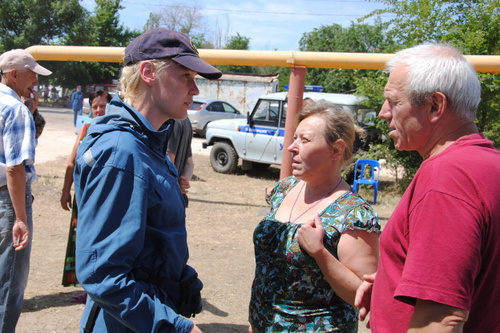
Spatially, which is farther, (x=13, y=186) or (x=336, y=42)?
(x=336, y=42)

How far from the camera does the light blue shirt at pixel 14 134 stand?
307 cm

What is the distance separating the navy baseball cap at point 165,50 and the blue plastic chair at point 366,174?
26.9ft

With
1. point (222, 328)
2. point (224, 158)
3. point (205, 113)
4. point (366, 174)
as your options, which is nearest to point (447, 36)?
point (366, 174)

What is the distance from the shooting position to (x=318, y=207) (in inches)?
95.0

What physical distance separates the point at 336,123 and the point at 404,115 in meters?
0.91

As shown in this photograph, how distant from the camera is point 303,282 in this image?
2.29m

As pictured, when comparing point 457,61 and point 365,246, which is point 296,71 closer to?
point 365,246

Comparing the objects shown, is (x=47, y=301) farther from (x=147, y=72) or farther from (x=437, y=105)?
(x=437, y=105)

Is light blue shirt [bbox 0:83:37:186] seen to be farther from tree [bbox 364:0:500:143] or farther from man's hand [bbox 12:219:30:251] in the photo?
tree [bbox 364:0:500:143]

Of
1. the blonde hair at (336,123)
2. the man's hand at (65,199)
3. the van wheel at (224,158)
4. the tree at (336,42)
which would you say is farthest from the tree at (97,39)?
the blonde hair at (336,123)

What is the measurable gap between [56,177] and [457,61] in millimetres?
10111

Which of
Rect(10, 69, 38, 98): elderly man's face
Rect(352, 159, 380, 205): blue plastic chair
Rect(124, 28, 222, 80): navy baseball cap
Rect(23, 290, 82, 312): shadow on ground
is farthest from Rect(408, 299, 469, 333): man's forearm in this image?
Rect(352, 159, 380, 205): blue plastic chair

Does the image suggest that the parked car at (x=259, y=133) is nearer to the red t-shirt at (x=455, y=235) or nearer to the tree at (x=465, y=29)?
the tree at (x=465, y=29)

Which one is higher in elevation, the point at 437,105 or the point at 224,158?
the point at 437,105
